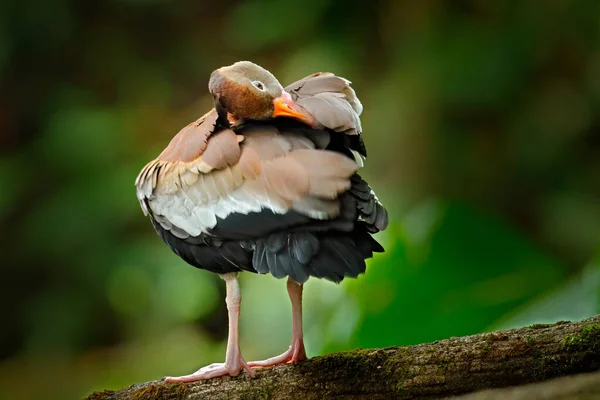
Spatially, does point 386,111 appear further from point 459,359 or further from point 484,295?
point 459,359

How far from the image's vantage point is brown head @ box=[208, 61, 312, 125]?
185cm

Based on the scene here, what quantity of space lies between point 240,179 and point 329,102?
29cm

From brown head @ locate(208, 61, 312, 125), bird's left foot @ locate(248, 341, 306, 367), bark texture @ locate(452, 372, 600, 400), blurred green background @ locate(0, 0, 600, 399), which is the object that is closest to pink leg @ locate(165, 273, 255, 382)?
bird's left foot @ locate(248, 341, 306, 367)

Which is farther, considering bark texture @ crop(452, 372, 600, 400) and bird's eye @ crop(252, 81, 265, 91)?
bird's eye @ crop(252, 81, 265, 91)

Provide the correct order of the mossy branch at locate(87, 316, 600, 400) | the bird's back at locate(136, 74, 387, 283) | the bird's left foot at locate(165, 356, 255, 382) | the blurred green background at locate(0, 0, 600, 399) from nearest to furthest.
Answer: the bird's back at locate(136, 74, 387, 283) → the mossy branch at locate(87, 316, 600, 400) → the bird's left foot at locate(165, 356, 255, 382) → the blurred green background at locate(0, 0, 600, 399)

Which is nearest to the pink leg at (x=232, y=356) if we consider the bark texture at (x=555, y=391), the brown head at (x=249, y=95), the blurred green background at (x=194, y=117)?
the brown head at (x=249, y=95)

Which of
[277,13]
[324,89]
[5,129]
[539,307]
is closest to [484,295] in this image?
[539,307]

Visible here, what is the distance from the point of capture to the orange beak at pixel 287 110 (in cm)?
181

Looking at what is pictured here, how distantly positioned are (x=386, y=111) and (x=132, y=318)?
1.67 meters

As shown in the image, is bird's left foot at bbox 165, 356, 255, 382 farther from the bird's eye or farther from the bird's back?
the bird's eye

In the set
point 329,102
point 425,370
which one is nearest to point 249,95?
point 329,102

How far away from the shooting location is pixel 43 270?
4.08 m

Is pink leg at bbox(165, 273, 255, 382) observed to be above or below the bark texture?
above

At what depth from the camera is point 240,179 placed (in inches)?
69.7
